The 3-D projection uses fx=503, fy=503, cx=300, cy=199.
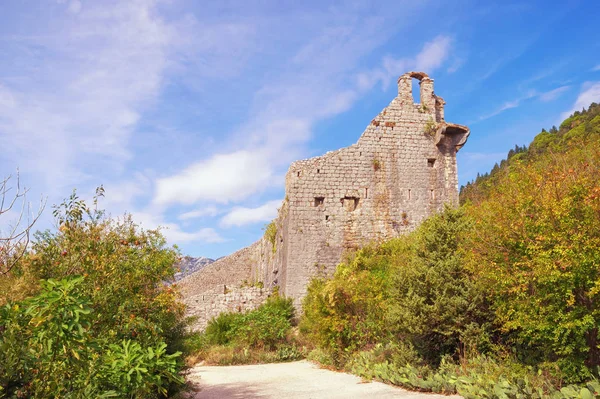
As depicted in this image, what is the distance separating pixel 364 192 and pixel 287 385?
10861 mm

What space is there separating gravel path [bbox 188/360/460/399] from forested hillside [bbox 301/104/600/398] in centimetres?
52

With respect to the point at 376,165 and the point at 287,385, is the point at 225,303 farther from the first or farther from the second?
the point at 287,385

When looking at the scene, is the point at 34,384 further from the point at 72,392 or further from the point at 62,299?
the point at 62,299

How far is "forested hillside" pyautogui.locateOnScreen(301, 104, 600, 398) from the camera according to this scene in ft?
23.1

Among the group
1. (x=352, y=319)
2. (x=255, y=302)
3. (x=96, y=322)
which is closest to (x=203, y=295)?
(x=255, y=302)

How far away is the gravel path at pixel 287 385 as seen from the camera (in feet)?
30.3

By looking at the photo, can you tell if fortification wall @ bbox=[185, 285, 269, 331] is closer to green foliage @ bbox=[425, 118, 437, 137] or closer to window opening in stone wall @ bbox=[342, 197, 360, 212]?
window opening in stone wall @ bbox=[342, 197, 360, 212]

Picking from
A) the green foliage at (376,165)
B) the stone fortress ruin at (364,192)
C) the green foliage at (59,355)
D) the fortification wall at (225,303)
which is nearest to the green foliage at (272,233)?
the stone fortress ruin at (364,192)

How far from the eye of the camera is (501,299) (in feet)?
28.2

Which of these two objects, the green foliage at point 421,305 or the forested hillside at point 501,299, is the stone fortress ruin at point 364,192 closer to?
the green foliage at point 421,305

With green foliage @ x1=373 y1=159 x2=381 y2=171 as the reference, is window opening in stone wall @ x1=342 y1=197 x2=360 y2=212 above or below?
below

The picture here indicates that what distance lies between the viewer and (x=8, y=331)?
4.30 meters

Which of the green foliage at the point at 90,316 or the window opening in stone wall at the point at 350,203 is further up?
the window opening in stone wall at the point at 350,203

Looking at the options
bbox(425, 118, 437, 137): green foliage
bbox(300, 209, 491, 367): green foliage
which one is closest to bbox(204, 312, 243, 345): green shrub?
bbox(300, 209, 491, 367): green foliage
